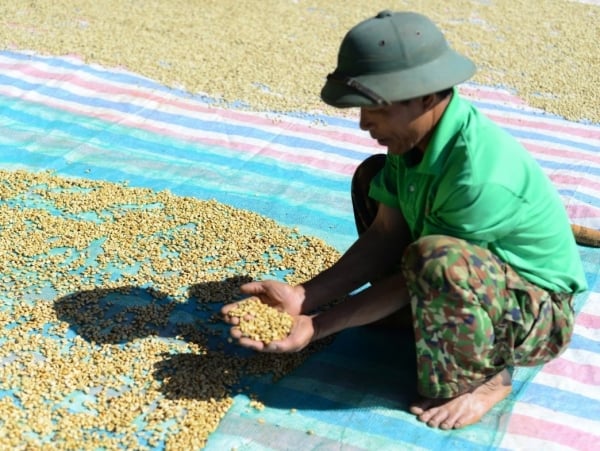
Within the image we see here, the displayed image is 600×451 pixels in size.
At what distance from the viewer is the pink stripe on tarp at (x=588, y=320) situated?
307 centimetres

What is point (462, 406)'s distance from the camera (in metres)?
2.54

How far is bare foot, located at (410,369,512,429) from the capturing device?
8.29ft

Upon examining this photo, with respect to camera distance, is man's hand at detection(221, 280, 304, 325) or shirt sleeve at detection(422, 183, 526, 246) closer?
shirt sleeve at detection(422, 183, 526, 246)

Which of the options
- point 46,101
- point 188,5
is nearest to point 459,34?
point 188,5

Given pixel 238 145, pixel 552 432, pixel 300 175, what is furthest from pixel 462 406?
pixel 238 145

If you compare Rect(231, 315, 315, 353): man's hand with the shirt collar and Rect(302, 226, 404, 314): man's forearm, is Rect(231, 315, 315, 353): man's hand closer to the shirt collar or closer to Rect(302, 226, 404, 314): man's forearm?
Rect(302, 226, 404, 314): man's forearm

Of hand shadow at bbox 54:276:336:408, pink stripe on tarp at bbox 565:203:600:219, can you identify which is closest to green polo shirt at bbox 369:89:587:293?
hand shadow at bbox 54:276:336:408

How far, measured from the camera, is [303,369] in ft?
9.07

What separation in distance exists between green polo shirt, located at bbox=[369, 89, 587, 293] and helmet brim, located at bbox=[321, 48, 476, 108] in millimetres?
128

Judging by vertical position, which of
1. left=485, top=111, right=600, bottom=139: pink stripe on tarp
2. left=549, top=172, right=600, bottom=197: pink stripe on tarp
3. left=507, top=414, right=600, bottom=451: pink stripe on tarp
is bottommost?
left=507, top=414, right=600, bottom=451: pink stripe on tarp

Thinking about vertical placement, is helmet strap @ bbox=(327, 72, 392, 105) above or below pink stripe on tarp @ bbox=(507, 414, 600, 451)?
above

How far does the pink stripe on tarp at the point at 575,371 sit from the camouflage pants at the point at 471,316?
0.34 metres

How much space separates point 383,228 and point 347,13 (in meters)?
4.35

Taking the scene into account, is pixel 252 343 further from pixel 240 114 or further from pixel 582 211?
pixel 240 114
